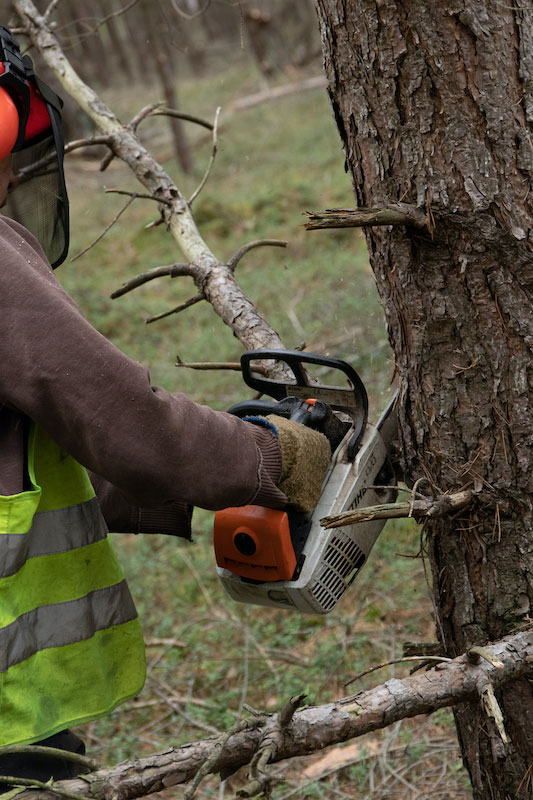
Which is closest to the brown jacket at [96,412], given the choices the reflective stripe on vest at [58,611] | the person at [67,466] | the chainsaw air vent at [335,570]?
the person at [67,466]

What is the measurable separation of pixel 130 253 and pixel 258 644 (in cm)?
745

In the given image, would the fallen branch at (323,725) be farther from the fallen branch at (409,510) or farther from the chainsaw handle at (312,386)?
the chainsaw handle at (312,386)

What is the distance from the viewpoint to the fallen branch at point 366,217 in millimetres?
1492

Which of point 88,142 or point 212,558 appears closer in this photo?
point 88,142

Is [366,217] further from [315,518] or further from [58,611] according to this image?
[58,611]

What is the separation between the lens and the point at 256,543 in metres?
1.91

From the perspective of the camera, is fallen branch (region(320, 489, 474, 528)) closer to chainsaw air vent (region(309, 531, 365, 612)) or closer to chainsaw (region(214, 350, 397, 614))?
chainsaw (region(214, 350, 397, 614))

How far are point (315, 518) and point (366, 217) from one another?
792mm

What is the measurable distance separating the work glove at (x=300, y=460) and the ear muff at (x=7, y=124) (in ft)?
2.84

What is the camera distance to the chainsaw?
75.0 inches

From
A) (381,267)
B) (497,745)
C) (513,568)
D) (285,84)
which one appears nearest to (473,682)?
(497,745)

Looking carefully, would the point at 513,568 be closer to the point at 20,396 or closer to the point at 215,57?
the point at 20,396

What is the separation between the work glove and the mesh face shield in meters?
0.80

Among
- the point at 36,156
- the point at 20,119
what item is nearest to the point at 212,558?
the point at 36,156
